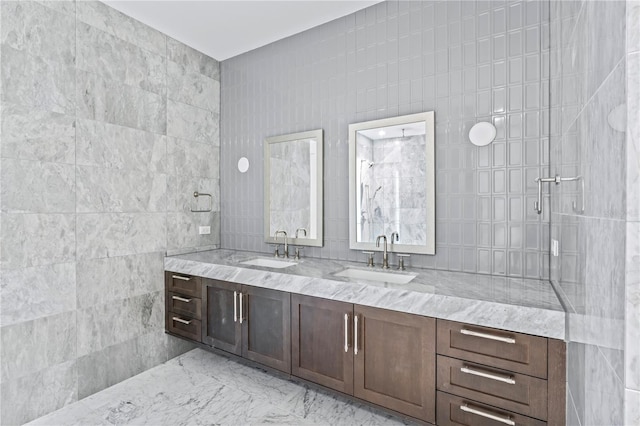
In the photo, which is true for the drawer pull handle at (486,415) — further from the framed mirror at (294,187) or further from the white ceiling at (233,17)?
the white ceiling at (233,17)

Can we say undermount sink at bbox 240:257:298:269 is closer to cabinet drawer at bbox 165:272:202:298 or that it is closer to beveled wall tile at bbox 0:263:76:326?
cabinet drawer at bbox 165:272:202:298

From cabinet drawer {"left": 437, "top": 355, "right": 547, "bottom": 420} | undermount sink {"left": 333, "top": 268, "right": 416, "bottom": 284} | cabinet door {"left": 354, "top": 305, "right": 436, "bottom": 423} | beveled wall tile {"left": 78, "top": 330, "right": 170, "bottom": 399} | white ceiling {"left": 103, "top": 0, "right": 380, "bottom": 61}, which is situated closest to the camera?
cabinet drawer {"left": 437, "top": 355, "right": 547, "bottom": 420}

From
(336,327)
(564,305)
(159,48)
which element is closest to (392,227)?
(336,327)

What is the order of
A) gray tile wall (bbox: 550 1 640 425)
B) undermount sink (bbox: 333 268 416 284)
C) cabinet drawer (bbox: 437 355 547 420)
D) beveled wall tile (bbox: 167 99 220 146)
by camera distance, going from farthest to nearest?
beveled wall tile (bbox: 167 99 220 146)
undermount sink (bbox: 333 268 416 284)
cabinet drawer (bbox: 437 355 547 420)
gray tile wall (bbox: 550 1 640 425)

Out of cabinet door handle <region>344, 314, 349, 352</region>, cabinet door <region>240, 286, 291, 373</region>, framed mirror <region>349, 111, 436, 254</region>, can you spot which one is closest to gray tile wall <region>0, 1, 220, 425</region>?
cabinet door <region>240, 286, 291, 373</region>

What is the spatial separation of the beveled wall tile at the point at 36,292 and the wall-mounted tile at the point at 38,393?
1.24ft

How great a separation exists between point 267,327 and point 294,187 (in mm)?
1232

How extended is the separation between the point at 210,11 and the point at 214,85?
0.92m

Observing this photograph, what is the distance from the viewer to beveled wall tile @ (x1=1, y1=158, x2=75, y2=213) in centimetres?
207

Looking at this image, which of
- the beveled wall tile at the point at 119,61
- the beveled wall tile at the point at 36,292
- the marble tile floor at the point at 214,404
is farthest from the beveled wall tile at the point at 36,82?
the marble tile floor at the point at 214,404

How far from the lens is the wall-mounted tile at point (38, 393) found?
2.05 m

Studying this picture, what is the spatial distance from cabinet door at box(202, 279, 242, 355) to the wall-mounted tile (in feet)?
2.97

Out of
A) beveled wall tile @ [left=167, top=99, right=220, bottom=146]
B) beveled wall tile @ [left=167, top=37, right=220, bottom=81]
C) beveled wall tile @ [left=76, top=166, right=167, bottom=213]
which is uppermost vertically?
beveled wall tile @ [left=167, top=37, right=220, bottom=81]

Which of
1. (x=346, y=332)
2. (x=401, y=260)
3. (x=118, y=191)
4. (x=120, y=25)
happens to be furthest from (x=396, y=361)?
(x=120, y=25)
